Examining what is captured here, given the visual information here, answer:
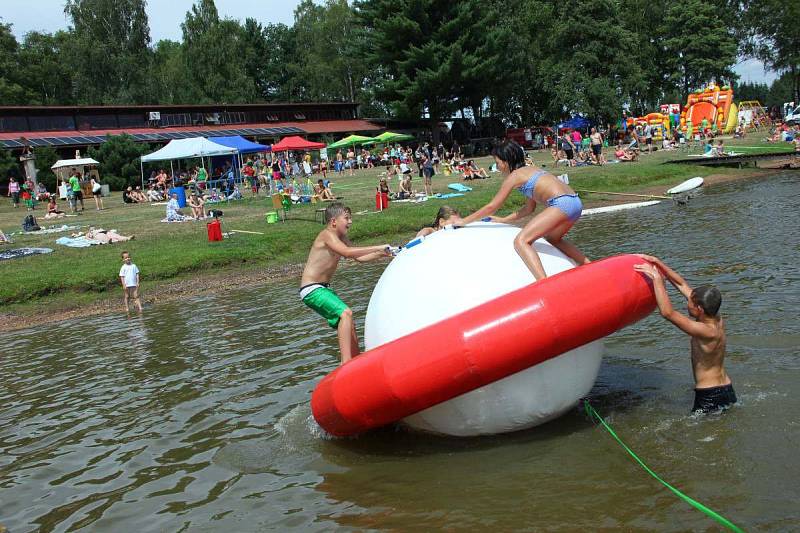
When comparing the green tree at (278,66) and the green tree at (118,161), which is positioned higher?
the green tree at (278,66)

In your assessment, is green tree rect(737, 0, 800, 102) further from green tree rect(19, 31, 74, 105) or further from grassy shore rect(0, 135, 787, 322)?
green tree rect(19, 31, 74, 105)

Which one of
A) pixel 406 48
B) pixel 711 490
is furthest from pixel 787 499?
pixel 406 48

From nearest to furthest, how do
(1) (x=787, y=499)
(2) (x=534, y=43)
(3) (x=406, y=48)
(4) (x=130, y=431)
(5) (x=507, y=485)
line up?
(1) (x=787, y=499)
(5) (x=507, y=485)
(4) (x=130, y=431)
(3) (x=406, y=48)
(2) (x=534, y=43)

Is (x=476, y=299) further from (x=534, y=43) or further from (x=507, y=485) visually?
(x=534, y=43)

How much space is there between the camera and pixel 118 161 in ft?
137

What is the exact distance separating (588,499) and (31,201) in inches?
1265

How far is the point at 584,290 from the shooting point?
229 inches

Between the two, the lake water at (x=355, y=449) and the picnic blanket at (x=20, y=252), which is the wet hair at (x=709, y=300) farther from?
the picnic blanket at (x=20, y=252)

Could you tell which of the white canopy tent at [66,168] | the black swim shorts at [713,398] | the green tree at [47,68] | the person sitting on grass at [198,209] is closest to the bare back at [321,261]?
the black swim shorts at [713,398]

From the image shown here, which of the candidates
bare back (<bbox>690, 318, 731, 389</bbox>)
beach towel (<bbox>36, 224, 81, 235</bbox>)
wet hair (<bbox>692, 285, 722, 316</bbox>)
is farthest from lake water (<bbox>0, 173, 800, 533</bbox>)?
beach towel (<bbox>36, 224, 81, 235</bbox>)

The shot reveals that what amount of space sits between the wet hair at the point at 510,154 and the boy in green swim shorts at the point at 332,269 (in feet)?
4.54

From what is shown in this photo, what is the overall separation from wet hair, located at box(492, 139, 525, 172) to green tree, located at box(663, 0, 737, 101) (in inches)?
2602

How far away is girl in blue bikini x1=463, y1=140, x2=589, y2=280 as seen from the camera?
6.51 metres

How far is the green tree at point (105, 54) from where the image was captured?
224ft
